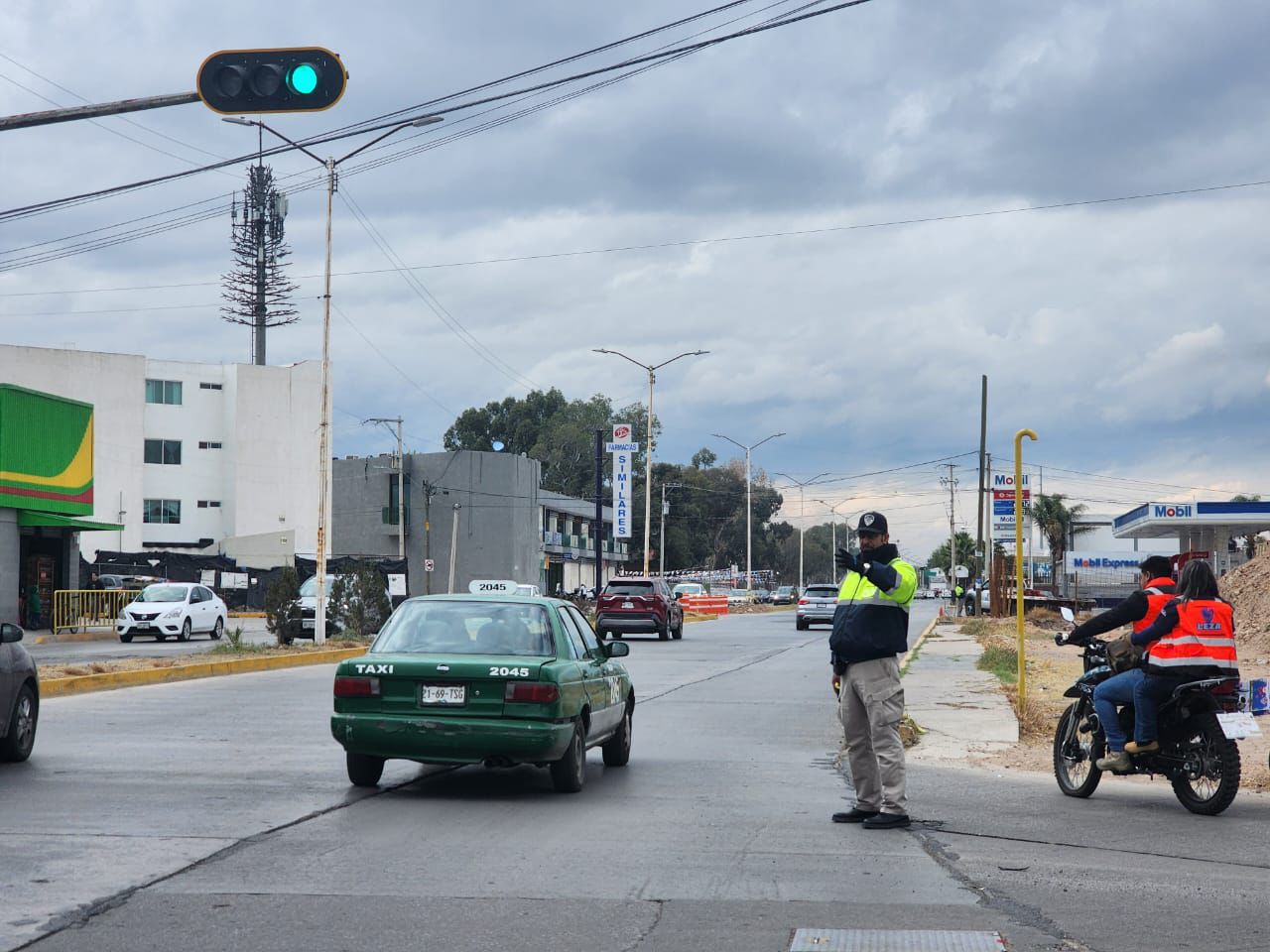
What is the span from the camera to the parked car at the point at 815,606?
48812 mm

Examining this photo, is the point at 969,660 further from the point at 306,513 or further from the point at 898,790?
the point at 306,513

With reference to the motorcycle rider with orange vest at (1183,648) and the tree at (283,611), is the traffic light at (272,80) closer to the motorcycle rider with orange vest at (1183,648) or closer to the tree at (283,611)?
the motorcycle rider with orange vest at (1183,648)

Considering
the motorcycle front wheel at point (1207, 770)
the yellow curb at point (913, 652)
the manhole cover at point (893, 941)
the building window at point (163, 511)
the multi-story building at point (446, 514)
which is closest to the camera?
the manhole cover at point (893, 941)

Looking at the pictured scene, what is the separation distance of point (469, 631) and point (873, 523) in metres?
3.33

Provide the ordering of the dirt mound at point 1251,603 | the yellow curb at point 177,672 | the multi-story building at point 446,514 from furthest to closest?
1. the multi-story building at point 446,514
2. the dirt mound at point 1251,603
3. the yellow curb at point 177,672

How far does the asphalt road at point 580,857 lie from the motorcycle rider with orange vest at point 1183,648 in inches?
29.3

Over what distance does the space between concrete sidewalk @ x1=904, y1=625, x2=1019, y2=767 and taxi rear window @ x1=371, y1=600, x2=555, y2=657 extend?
449 cm

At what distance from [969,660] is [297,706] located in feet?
54.6

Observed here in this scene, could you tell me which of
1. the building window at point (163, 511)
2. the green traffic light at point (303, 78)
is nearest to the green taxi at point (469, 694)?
the green traffic light at point (303, 78)

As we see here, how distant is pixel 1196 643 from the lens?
10336mm

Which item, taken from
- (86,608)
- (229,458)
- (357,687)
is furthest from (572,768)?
(229,458)

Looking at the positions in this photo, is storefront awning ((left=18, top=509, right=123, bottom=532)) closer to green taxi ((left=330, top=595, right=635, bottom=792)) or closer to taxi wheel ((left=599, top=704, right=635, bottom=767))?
taxi wheel ((left=599, top=704, right=635, bottom=767))

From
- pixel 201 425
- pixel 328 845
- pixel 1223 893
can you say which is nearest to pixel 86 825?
pixel 328 845

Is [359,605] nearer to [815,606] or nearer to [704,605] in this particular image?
[815,606]
